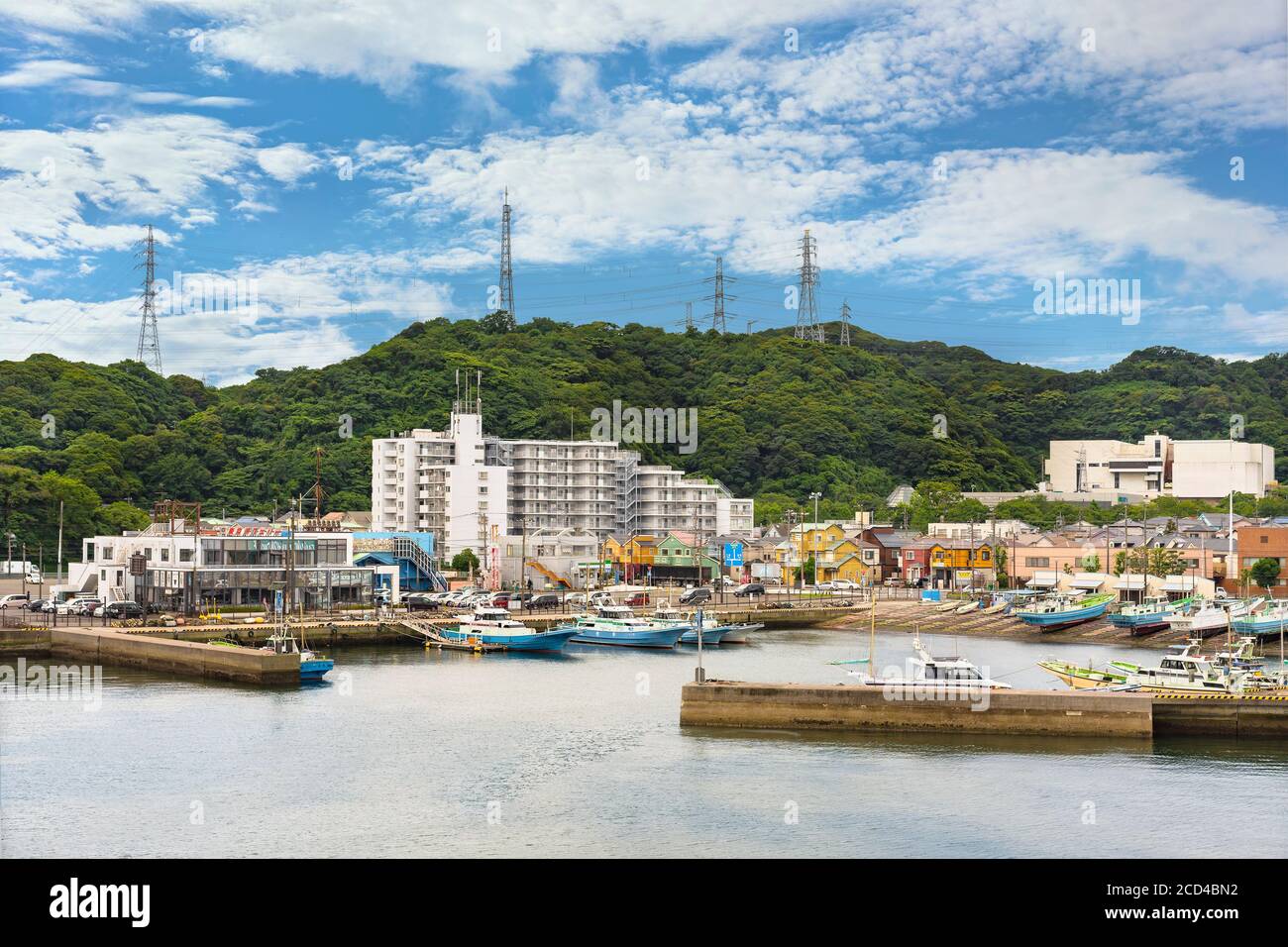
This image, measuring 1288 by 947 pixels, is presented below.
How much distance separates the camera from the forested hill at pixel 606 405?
7281 cm

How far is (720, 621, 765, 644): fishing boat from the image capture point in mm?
43188

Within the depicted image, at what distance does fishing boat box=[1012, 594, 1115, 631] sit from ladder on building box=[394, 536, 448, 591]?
86.8 feet

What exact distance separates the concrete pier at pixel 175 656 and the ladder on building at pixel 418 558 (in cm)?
2148

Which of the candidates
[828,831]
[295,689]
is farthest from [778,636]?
[828,831]

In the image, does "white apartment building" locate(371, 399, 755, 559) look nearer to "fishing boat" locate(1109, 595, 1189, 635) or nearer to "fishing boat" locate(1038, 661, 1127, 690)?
"fishing boat" locate(1109, 595, 1189, 635)

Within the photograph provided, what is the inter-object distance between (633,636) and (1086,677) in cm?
1791

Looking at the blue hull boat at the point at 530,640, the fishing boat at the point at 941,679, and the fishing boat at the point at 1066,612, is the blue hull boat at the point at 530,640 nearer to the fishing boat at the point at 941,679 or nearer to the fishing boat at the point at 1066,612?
the fishing boat at the point at 941,679

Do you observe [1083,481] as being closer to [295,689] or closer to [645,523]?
[645,523]

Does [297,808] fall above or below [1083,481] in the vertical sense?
below

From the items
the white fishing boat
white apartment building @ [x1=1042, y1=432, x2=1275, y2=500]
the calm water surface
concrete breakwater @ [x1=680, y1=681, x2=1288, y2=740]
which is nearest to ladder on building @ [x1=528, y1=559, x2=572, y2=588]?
the calm water surface

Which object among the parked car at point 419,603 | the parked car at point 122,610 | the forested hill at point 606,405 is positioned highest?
the forested hill at point 606,405

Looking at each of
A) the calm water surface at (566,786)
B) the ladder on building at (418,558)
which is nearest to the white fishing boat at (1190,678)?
the calm water surface at (566,786)

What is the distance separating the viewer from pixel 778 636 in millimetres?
45438

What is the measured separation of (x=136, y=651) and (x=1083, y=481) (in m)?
88.1
